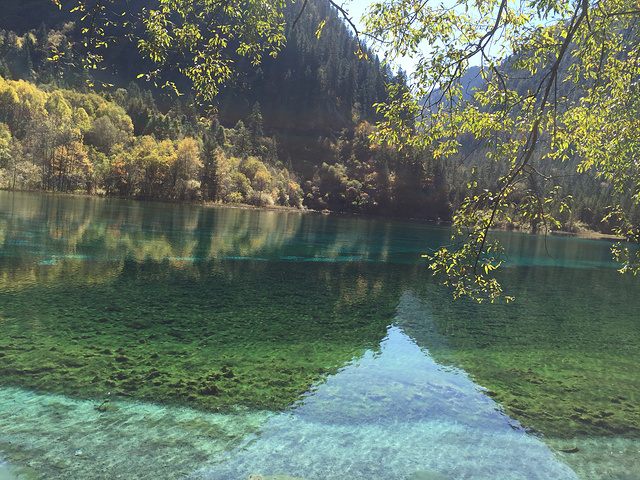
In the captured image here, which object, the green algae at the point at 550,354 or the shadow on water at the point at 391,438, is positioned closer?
the shadow on water at the point at 391,438

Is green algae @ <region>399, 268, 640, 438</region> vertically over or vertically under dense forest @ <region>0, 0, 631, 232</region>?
under

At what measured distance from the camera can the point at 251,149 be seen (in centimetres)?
18362

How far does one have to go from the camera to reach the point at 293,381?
10430 millimetres

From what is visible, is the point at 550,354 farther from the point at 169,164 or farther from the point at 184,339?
the point at 169,164

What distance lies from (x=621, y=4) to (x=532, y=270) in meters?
36.5

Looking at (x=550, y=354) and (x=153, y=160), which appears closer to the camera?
(x=550, y=354)

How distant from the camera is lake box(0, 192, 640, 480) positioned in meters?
7.12

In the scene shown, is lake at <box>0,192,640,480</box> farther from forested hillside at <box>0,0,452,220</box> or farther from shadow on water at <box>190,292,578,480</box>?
forested hillside at <box>0,0,452,220</box>

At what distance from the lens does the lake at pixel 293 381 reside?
712 cm

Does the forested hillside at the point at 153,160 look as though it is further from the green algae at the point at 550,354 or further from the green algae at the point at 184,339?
the green algae at the point at 184,339

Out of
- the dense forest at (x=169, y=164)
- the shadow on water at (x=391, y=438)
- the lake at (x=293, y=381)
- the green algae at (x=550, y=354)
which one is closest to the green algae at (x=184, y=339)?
the lake at (x=293, y=381)

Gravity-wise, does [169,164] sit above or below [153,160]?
below

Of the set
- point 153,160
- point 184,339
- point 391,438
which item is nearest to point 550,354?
point 391,438

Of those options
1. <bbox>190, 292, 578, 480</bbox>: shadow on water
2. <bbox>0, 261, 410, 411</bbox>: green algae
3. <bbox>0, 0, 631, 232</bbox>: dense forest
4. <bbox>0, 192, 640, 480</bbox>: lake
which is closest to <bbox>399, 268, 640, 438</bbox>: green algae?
<bbox>0, 192, 640, 480</bbox>: lake
